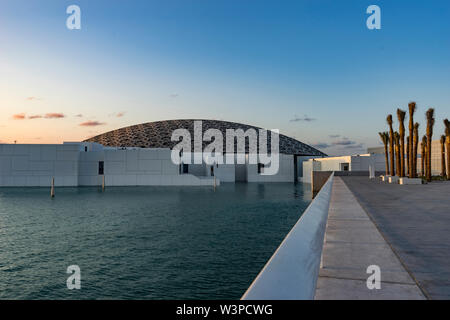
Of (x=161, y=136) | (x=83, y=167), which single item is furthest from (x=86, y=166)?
(x=161, y=136)

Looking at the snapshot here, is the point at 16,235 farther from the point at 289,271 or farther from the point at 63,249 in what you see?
the point at 289,271

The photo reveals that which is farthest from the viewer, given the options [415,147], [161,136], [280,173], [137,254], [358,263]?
[161,136]

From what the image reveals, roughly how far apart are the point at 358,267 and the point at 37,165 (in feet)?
218

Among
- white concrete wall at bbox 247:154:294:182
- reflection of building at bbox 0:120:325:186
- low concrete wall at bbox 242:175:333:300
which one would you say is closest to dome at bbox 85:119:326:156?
white concrete wall at bbox 247:154:294:182

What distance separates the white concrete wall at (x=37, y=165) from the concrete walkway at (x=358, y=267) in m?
62.5

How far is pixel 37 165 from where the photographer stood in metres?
59.7

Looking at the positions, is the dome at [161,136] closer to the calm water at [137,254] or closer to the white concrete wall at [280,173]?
the white concrete wall at [280,173]

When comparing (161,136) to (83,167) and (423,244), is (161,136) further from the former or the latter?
(423,244)

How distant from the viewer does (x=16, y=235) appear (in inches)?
680

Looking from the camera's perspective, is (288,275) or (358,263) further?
(358,263)

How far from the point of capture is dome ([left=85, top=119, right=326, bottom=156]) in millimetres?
118250

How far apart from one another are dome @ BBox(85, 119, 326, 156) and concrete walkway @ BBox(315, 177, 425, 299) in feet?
367
